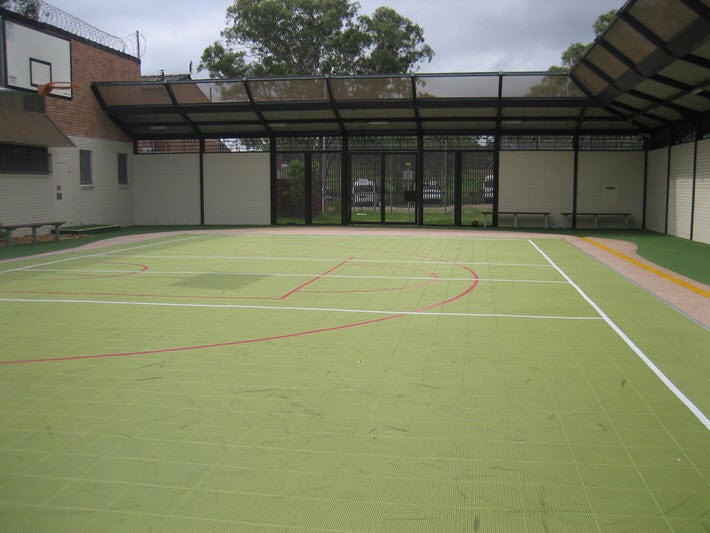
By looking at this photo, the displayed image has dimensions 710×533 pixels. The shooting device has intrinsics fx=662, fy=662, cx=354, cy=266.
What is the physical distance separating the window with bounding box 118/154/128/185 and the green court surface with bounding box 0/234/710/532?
16.7m

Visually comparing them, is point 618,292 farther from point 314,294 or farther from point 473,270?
point 314,294

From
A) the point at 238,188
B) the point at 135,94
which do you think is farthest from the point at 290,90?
the point at 135,94

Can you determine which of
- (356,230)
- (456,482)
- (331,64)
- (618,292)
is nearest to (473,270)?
(618,292)

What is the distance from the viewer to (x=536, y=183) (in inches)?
981

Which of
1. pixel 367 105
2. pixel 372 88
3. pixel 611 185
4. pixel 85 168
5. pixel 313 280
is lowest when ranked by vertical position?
pixel 313 280

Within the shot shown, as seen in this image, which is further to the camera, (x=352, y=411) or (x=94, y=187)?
(x=94, y=187)

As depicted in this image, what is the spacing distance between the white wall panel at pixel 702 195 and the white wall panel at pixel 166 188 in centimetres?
1786

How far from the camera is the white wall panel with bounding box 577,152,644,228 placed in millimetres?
24250

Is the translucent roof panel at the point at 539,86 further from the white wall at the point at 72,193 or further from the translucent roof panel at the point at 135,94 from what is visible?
the white wall at the point at 72,193

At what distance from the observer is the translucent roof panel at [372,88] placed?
22.7 m

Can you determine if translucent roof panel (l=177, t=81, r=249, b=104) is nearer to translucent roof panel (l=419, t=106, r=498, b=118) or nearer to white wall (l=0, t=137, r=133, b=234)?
white wall (l=0, t=137, r=133, b=234)

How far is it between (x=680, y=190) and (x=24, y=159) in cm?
1973

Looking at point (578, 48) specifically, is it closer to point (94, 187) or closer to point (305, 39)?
point (305, 39)

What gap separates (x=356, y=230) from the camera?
2359 cm
